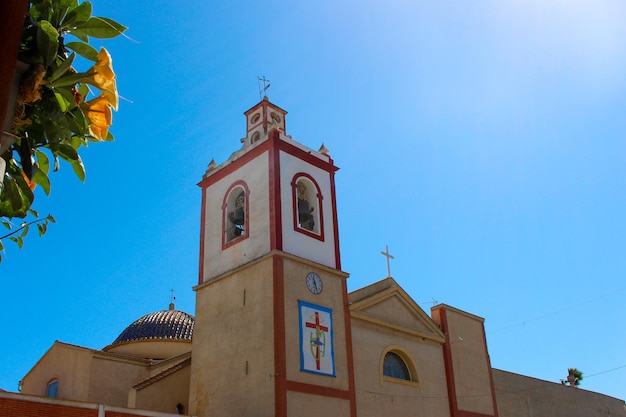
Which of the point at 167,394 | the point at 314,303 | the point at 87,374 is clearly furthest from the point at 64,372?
the point at 314,303

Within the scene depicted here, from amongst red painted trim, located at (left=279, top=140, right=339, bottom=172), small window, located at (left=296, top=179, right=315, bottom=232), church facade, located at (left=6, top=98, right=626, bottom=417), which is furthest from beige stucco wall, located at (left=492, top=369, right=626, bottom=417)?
red painted trim, located at (left=279, top=140, right=339, bottom=172)

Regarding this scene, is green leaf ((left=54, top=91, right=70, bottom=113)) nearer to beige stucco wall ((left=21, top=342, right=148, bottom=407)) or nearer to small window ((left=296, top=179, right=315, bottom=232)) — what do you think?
small window ((left=296, top=179, right=315, bottom=232))

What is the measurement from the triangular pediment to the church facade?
49 millimetres

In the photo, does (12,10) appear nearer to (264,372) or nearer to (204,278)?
(264,372)

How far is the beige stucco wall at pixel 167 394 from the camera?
1874 centimetres

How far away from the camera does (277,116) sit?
2261 cm

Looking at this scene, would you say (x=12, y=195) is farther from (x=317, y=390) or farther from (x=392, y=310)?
(x=392, y=310)

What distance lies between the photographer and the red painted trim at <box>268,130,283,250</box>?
750 inches

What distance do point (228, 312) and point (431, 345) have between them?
7.51m

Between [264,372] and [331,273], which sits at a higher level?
[331,273]

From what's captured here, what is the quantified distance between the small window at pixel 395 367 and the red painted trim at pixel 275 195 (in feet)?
17.7

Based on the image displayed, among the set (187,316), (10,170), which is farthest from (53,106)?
(187,316)

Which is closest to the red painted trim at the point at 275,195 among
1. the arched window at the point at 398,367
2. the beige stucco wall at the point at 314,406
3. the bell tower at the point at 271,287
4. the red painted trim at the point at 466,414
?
the bell tower at the point at 271,287

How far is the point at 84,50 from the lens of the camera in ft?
9.02
